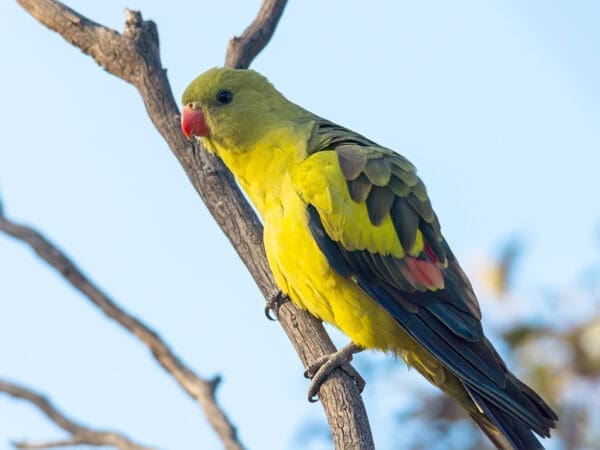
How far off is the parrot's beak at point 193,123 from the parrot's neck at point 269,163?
18cm

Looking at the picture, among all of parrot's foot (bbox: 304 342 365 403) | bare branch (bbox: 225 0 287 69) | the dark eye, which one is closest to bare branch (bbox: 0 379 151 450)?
parrot's foot (bbox: 304 342 365 403)

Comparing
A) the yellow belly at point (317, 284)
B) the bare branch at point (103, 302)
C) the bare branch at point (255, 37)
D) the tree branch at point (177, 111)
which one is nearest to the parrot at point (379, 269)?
the yellow belly at point (317, 284)

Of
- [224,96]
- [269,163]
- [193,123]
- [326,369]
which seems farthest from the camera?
[224,96]

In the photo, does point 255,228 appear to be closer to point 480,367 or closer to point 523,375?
point 480,367

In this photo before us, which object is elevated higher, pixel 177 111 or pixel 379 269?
pixel 177 111

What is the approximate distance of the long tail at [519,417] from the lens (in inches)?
196

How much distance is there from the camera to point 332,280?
508 centimetres

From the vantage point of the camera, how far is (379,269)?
16.9ft

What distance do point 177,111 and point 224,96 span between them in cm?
29

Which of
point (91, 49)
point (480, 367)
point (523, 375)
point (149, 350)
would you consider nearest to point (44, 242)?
point (149, 350)

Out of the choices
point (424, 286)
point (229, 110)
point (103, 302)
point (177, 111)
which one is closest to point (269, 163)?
point (229, 110)

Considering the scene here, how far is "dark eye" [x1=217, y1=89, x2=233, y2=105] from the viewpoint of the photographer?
5.68 m

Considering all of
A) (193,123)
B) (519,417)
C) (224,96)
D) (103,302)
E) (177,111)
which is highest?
(177,111)

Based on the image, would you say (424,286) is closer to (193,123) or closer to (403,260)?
(403,260)
